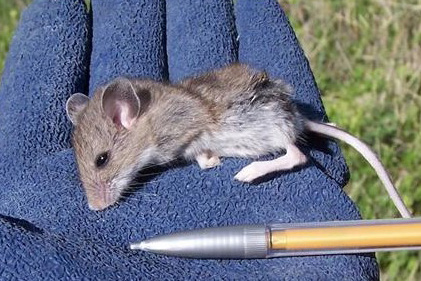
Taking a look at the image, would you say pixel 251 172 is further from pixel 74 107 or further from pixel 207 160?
pixel 74 107

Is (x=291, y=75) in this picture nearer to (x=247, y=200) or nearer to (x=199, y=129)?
(x=199, y=129)

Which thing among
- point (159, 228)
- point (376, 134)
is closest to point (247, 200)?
point (159, 228)

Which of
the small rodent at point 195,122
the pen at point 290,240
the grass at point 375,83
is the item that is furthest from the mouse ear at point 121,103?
the grass at point 375,83

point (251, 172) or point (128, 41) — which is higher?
point (128, 41)

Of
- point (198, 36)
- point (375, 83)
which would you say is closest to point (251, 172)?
point (198, 36)

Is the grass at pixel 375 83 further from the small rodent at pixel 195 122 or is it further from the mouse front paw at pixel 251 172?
the mouse front paw at pixel 251 172

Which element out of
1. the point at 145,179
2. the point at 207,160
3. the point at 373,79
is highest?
the point at 207,160
